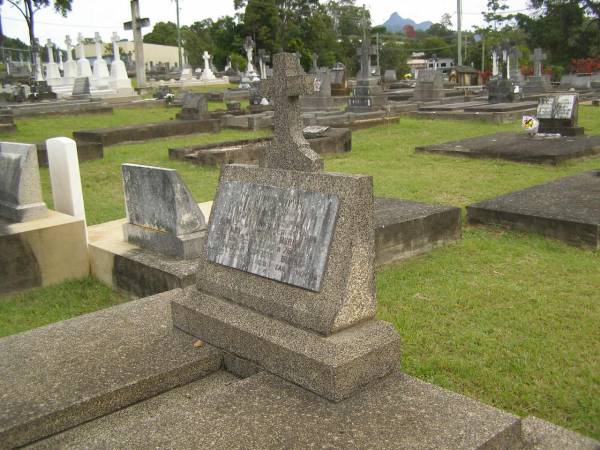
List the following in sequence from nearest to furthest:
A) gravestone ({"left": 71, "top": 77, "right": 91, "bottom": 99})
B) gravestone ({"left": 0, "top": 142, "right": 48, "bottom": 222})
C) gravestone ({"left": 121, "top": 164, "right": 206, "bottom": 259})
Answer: gravestone ({"left": 121, "top": 164, "right": 206, "bottom": 259}) → gravestone ({"left": 0, "top": 142, "right": 48, "bottom": 222}) → gravestone ({"left": 71, "top": 77, "right": 91, "bottom": 99})

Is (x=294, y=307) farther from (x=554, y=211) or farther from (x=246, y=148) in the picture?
(x=246, y=148)

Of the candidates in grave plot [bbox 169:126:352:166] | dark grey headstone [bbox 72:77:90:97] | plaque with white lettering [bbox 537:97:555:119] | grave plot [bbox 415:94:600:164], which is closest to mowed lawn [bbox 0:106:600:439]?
grave plot [bbox 415:94:600:164]

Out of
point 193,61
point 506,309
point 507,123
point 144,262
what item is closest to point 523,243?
point 506,309

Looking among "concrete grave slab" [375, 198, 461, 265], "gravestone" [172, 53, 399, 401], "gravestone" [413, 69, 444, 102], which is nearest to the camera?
"gravestone" [172, 53, 399, 401]

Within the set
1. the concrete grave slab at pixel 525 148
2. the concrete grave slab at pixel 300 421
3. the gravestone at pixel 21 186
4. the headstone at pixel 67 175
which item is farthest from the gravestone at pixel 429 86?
the concrete grave slab at pixel 300 421

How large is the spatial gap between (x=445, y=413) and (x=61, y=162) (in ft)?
16.0

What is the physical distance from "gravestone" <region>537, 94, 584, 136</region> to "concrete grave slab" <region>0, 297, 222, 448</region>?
36.6ft

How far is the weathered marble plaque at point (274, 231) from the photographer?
113 inches

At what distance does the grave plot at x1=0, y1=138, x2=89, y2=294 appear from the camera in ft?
17.9

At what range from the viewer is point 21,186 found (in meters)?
5.74

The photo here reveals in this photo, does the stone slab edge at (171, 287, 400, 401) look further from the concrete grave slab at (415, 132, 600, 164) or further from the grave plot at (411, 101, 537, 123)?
the grave plot at (411, 101, 537, 123)

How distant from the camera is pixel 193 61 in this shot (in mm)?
66875

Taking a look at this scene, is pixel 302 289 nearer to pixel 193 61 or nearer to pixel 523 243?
pixel 523 243

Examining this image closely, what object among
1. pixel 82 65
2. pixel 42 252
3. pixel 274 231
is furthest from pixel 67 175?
pixel 82 65
